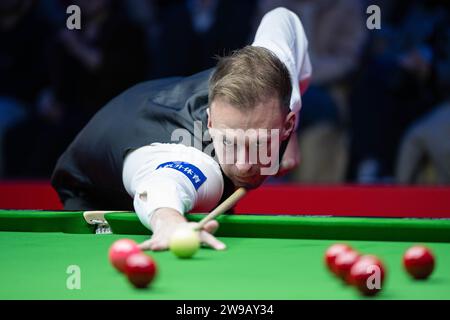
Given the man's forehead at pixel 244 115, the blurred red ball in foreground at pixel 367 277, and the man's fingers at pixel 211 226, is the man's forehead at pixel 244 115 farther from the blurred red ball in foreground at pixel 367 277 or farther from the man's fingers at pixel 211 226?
the blurred red ball in foreground at pixel 367 277

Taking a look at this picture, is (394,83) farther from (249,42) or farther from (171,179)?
(171,179)

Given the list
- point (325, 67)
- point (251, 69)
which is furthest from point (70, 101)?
point (251, 69)

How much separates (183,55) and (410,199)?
6.69 ft

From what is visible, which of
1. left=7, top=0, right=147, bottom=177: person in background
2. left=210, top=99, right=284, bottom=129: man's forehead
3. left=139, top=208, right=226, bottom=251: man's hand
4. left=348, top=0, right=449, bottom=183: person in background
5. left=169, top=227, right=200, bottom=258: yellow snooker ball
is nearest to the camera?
left=169, top=227, right=200, bottom=258: yellow snooker ball

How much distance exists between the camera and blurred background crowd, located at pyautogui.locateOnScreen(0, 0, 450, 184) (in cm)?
559

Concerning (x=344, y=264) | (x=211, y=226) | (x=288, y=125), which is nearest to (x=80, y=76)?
(x=288, y=125)

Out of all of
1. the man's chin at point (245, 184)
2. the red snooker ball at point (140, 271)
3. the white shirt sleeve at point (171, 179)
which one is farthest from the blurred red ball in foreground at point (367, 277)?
the man's chin at point (245, 184)

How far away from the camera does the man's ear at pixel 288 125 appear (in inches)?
114

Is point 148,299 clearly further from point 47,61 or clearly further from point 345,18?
point 47,61

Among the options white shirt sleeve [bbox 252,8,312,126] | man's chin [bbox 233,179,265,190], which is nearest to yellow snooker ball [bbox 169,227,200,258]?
man's chin [bbox 233,179,265,190]

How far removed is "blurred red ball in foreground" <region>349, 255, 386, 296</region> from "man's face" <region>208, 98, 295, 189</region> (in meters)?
0.97

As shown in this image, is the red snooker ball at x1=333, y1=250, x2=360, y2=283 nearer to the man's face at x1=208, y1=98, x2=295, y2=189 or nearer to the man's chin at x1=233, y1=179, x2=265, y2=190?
the man's face at x1=208, y1=98, x2=295, y2=189

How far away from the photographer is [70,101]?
6.06 meters

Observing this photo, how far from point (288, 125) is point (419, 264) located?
1117 mm
